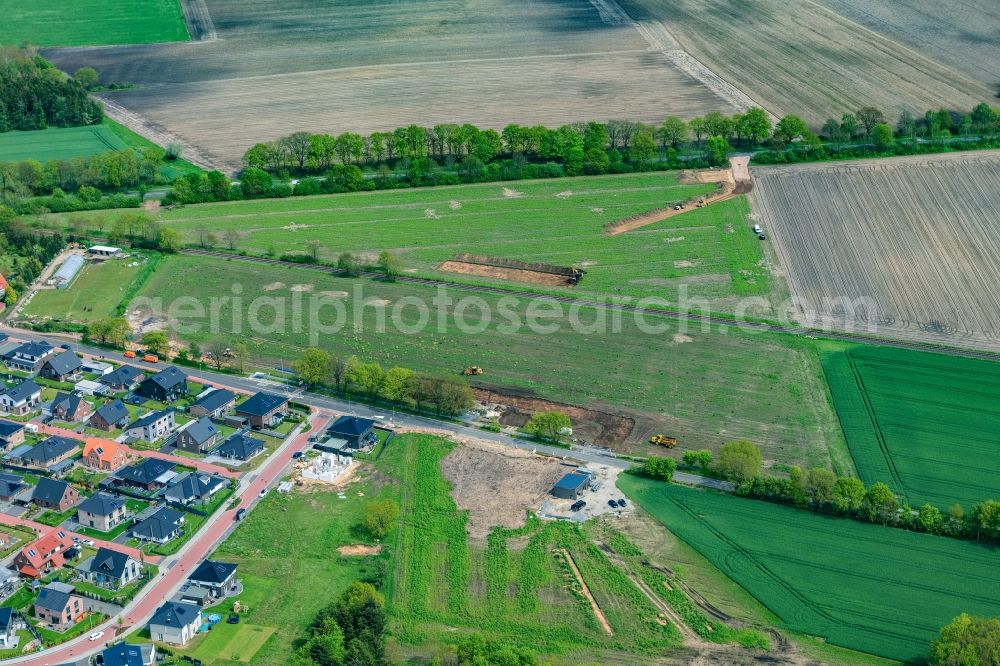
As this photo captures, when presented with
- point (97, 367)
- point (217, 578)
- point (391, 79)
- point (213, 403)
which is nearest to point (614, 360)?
point (213, 403)

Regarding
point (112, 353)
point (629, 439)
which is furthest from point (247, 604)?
point (112, 353)

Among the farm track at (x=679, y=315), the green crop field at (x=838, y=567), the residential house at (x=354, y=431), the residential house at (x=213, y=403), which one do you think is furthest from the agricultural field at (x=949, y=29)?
the residential house at (x=213, y=403)

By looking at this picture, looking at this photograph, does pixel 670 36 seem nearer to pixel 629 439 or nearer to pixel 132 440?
pixel 629 439

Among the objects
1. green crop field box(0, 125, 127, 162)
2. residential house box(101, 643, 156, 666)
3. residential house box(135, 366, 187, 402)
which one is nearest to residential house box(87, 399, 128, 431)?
residential house box(135, 366, 187, 402)

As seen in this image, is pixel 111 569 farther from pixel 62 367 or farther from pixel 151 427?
pixel 62 367

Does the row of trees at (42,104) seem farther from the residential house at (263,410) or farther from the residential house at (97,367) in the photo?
the residential house at (263,410)

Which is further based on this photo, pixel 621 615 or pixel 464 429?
pixel 464 429
